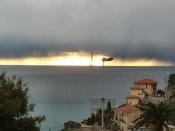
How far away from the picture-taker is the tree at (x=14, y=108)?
2317 centimetres

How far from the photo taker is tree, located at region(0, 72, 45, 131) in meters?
23.2

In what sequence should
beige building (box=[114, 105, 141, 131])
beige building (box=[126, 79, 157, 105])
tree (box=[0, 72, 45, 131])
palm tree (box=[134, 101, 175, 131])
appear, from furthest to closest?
beige building (box=[126, 79, 157, 105]), beige building (box=[114, 105, 141, 131]), palm tree (box=[134, 101, 175, 131]), tree (box=[0, 72, 45, 131])

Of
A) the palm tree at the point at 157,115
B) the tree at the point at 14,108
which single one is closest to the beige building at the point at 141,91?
the palm tree at the point at 157,115

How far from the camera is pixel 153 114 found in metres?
40.5

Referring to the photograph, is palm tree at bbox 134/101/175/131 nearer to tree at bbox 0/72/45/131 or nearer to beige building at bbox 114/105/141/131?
tree at bbox 0/72/45/131

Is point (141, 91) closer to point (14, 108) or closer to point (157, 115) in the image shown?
point (157, 115)

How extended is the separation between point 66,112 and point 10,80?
393 feet

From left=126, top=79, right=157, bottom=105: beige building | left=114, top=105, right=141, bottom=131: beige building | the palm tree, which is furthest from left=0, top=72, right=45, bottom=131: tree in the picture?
left=126, top=79, right=157, bottom=105: beige building

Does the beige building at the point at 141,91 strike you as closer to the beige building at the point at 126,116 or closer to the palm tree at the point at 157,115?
the beige building at the point at 126,116

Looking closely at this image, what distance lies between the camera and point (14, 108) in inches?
913

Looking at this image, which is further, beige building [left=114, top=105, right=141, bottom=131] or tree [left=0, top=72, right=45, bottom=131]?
beige building [left=114, top=105, right=141, bottom=131]

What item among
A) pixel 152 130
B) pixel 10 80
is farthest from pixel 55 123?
pixel 10 80

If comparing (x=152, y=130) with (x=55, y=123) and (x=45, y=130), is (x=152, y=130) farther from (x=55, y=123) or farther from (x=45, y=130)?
(x=55, y=123)

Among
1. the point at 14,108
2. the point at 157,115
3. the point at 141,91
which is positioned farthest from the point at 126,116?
the point at 14,108
